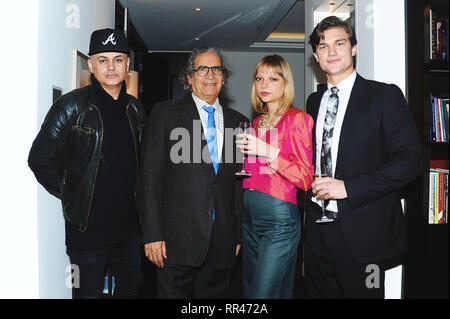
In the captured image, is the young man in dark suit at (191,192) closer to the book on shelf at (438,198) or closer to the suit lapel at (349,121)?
the suit lapel at (349,121)

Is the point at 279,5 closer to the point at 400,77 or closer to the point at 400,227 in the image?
the point at 400,77

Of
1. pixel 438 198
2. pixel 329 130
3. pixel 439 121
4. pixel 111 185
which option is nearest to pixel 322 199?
pixel 329 130

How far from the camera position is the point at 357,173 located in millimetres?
1836

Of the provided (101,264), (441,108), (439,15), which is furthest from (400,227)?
(101,264)

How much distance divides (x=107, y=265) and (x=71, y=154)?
782 millimetres

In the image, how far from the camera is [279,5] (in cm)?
556

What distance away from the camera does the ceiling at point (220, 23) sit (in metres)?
5.57

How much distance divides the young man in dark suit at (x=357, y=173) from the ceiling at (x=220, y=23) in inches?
156

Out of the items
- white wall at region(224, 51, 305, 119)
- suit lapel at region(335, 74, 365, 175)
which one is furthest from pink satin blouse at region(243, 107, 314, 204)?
white wall at region(224, 51, 305, 119)

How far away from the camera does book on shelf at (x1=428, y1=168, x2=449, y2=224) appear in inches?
→ 86.8

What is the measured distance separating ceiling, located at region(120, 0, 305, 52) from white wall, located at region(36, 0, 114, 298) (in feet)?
9.73

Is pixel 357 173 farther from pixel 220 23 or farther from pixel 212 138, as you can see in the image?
pixel 220 23

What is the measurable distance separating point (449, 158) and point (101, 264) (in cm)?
223

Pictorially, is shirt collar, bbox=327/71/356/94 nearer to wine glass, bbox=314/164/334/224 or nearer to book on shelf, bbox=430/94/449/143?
wine glass, bbox=314/164/334/224
